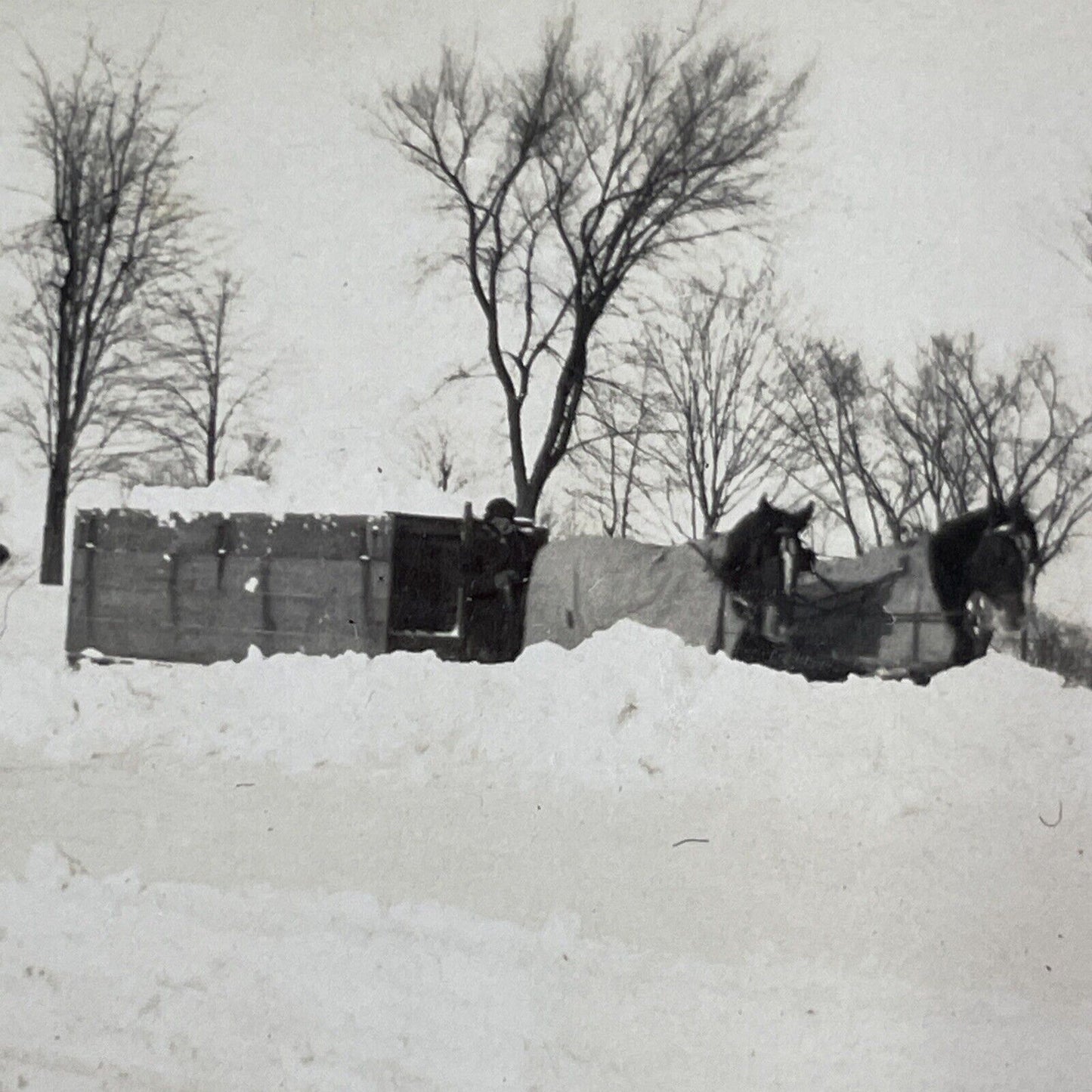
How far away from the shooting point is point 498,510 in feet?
20.0

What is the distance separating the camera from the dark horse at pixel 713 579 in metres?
5.36

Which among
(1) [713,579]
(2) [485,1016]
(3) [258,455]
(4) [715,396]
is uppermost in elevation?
(4) [715,396]

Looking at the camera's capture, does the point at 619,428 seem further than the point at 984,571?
Yes

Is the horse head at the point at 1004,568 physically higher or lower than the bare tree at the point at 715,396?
lower

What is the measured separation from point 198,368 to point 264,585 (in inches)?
65.3

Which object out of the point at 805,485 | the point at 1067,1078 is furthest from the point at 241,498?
the point at 1067,1078

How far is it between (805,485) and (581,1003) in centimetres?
270

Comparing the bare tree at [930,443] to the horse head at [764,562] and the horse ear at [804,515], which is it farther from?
the horse head at [764,562]

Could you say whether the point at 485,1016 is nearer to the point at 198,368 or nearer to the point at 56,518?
the point at 198,368

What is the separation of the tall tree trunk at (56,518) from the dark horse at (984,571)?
4.51m

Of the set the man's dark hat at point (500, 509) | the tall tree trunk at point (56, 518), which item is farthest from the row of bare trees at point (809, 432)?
the tall tree trunk at point (56, 518)

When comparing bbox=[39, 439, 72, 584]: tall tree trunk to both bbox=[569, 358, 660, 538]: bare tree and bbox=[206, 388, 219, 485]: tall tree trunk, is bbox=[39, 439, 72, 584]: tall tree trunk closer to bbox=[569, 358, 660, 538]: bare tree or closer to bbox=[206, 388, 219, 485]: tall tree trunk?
bbox=[206, 388, 219, 485]: tall tree trunk

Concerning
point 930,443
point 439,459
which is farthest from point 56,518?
point 930,443

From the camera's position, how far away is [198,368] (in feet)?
17.7
